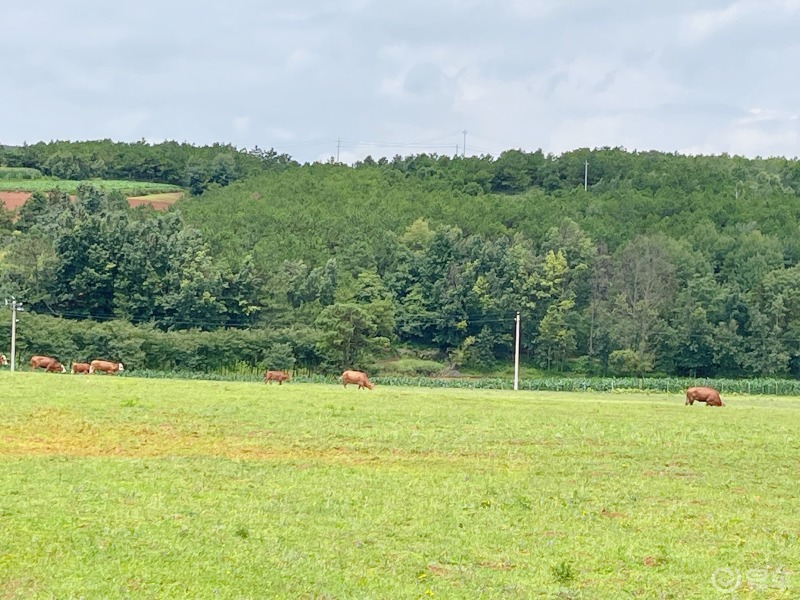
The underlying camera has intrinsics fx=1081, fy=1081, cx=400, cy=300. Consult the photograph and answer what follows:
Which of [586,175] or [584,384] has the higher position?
[586,175]

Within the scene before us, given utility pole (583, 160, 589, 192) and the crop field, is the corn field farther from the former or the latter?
utility pole (583, 160, 589, 192)

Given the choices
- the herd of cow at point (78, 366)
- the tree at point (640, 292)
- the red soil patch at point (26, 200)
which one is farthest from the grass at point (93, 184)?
the herd of cow at point (78, 366)

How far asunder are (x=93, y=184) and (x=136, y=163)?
23576mm

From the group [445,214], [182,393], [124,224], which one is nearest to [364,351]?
[124,224]

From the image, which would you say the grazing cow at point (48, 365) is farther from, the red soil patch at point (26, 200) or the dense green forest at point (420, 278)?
the red soil patch at point (26, 200)

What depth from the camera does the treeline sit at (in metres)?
164

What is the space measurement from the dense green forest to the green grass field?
57.0 meters

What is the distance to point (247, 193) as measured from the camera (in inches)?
5728

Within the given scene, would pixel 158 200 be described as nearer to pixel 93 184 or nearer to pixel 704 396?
pixel 93 184

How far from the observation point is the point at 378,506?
1611cm

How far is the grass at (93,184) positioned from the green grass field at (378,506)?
122 meters

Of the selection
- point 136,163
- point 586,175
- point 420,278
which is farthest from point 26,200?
point 586,175

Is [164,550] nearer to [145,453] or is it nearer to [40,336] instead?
[145,453]

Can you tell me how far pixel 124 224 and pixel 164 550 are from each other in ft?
286
